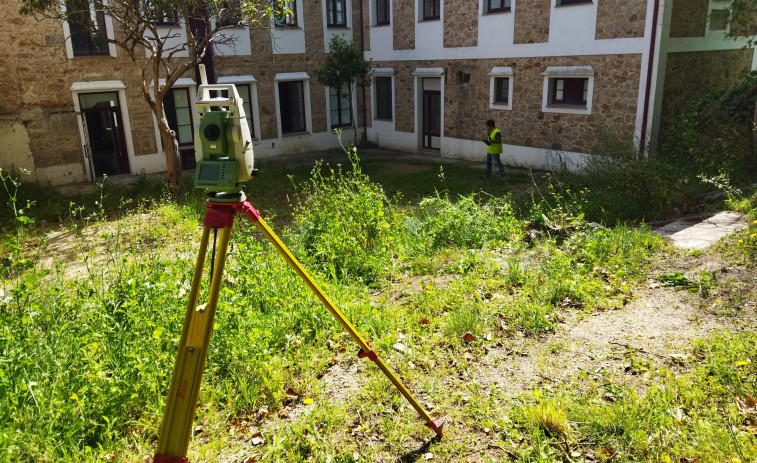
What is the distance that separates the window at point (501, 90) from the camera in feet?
50.1

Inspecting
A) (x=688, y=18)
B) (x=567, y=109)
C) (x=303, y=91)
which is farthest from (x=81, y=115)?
(x=688, y=18)

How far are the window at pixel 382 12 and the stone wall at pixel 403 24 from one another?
2.05 ft

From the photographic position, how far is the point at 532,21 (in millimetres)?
14008

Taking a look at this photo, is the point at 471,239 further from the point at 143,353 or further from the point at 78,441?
the point at 78,441

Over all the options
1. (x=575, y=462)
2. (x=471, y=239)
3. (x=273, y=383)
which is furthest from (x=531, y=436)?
(x=471, y=239)

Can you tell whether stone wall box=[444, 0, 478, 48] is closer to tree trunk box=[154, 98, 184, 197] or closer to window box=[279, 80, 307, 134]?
window box=[279, 80, 307, 134]

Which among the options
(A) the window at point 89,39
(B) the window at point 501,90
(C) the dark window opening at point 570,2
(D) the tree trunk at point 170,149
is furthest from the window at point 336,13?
(D) the tree trunk at point 170,149

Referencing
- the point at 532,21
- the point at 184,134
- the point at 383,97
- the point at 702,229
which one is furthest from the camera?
the point at 383,97

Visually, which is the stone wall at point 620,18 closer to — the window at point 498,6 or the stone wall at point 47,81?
the window at point 498,6

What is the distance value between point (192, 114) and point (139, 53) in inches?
84.6

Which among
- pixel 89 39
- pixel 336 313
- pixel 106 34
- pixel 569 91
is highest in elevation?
pixel 106 34

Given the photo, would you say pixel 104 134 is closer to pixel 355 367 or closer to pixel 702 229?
pixel 355 367

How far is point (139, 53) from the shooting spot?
14945mm

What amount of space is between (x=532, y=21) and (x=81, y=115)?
482 inches
